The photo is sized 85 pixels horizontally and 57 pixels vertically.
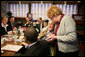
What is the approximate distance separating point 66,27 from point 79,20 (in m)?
3.47

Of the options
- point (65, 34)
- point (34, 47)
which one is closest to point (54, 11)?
point (65, 34)

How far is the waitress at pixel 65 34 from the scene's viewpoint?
3.68 feet

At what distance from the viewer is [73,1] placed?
5.03 meters

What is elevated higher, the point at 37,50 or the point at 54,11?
the point at 54,11

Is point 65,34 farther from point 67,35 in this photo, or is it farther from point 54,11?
point 54,11

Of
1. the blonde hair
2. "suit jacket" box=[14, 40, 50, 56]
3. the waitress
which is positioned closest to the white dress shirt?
the waitress

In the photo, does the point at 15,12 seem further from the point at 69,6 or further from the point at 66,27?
the point at 66,27

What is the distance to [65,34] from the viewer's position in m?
1.17

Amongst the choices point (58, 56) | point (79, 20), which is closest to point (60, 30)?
point (58, 56)

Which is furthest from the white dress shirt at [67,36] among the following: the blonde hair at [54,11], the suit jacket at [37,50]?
the suit jacket at [37,50]

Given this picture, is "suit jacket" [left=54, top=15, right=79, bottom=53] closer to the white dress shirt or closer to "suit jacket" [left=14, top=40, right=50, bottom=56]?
the white dress shirt

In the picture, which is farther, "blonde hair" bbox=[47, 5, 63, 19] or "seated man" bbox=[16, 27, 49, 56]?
"blonde hair" bbox=[47, 5, 63, 19]

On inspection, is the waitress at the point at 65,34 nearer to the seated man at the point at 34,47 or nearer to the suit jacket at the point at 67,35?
the suit jacket at the point at 67,35

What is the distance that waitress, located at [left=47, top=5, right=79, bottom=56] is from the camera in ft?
3.68
